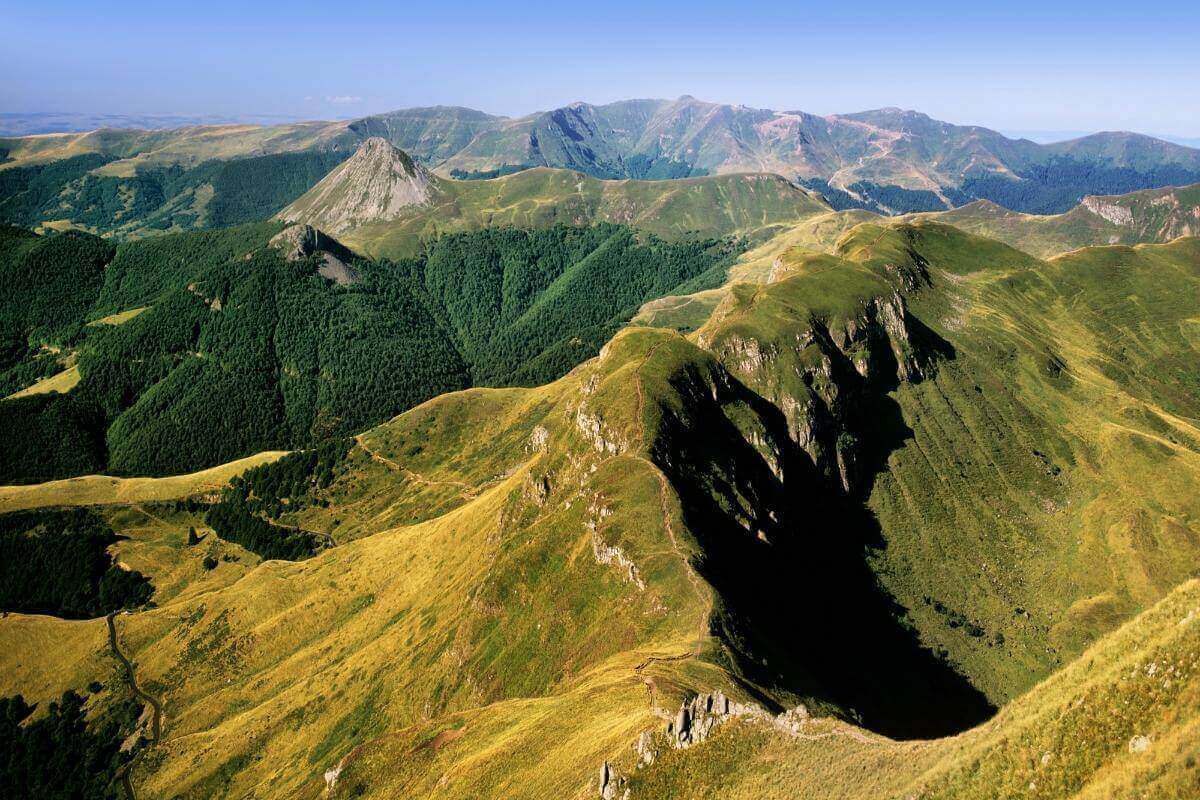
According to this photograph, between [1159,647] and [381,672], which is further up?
[1159,647]

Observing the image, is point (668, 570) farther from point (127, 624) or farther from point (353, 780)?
point (127, 624)

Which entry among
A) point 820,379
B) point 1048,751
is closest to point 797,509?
point 820,379

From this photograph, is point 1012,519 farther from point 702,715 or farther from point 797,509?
point 702,715

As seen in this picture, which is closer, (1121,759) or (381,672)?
(1121,759)

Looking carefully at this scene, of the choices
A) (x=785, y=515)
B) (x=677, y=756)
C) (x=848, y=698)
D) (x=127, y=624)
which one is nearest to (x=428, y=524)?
(x=127, y=624)

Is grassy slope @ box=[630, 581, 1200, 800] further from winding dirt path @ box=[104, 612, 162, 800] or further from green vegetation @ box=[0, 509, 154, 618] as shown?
green vegetation @ box=[0, 509, 154, 618]

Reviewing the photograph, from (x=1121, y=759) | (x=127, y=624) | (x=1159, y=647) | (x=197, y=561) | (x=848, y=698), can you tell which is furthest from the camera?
(x=197, y=561)
